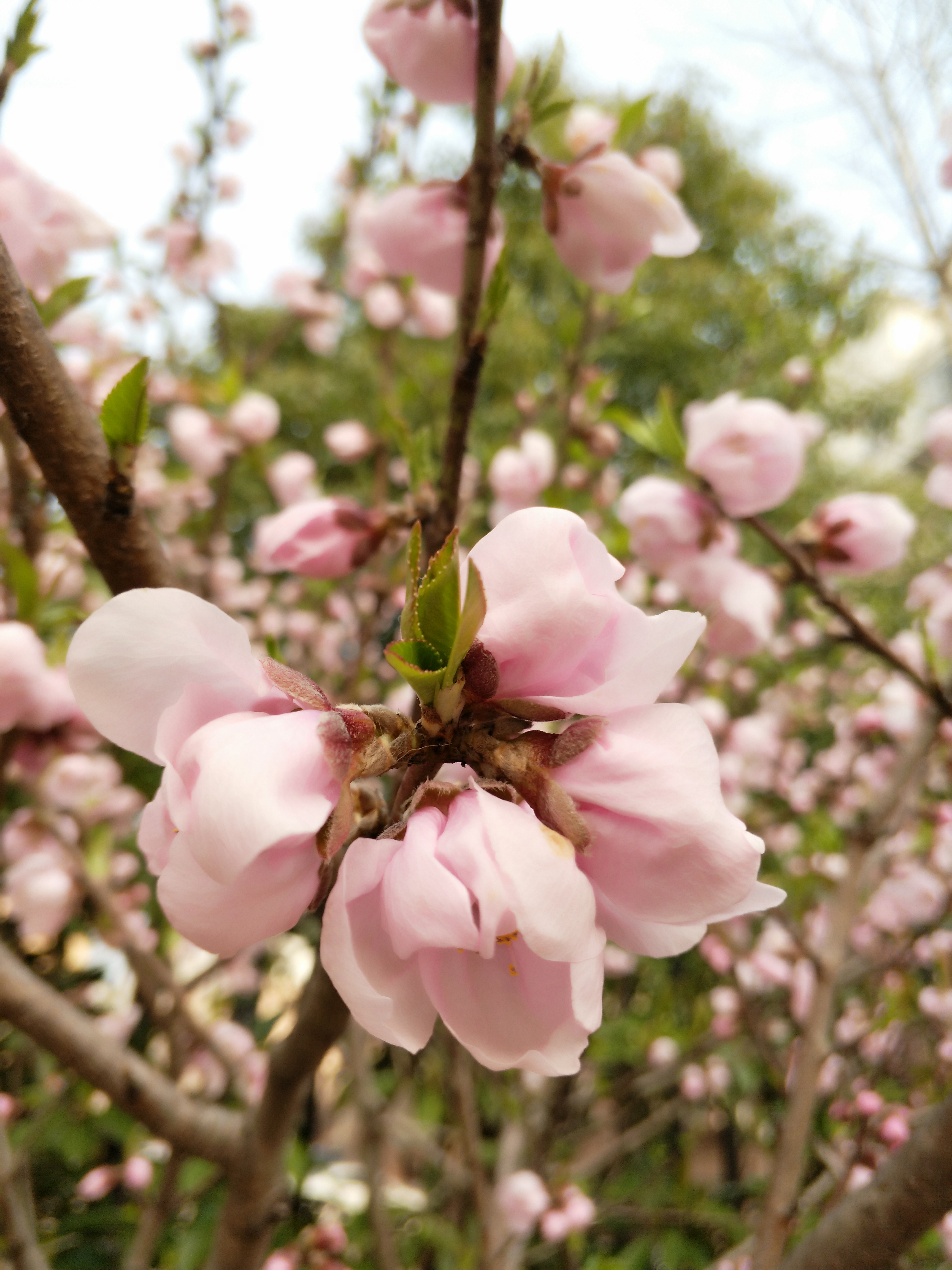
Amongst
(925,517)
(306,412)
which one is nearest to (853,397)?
(925,517)

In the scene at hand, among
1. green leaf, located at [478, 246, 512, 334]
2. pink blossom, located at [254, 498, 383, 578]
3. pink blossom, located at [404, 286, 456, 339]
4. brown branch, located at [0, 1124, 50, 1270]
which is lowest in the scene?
brown branch, located at [0, 1124, 50, 1270]

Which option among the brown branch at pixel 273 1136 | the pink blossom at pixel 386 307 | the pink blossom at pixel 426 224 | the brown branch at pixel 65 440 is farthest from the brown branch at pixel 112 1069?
the pink blossom at pixel 386 307

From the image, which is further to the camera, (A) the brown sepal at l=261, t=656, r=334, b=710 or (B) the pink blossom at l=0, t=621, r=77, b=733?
(B) the pink blossom at l=0, t=621, r=77, b=733

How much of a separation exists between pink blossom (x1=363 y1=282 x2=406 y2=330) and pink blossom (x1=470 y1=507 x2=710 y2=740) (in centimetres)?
140

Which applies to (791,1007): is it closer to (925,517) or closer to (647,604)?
(647,604)

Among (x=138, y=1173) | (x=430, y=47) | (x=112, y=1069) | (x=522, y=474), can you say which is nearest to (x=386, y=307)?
(x=522, y=474)

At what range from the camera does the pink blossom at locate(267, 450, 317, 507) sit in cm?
140

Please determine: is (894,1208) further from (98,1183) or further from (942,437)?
(98,1183)

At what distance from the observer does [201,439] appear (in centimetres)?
146

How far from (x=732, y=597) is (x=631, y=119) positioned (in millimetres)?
427

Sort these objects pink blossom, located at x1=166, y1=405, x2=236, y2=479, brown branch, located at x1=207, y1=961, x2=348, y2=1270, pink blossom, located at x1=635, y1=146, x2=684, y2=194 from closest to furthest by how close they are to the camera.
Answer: brown branch, located at x1=207, y1=961, x2=348, y2=1270 → pink blossom, located at x1=635, y1=146, x2=684, y2=194 → pink blossom, located at x1=166, y1=405, x2=236, y2=479

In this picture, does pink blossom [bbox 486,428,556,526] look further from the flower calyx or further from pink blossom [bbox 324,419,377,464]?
the flower calyx

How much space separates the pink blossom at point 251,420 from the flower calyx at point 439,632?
1190mm

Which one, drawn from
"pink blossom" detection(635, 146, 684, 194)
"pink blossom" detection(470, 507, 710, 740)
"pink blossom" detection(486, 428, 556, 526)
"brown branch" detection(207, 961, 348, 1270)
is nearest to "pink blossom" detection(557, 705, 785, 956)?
"pink blossom" detection(470, 507, 710, 740)
